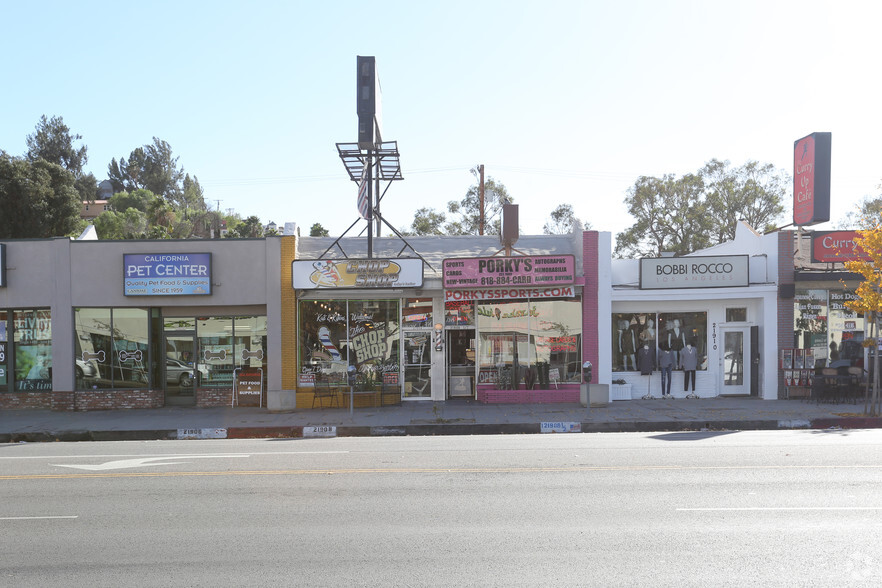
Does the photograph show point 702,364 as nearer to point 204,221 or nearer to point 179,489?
point 179,489

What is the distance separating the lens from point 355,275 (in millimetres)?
17172

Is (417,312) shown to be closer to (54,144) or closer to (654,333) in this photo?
(654,333)

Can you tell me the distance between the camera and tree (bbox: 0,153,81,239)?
37.5 metres

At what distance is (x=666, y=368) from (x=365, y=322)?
8.66 meters

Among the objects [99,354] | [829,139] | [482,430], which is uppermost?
[829,139]

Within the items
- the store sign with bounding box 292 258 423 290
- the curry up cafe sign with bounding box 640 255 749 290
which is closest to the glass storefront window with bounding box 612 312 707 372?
the curry up cafe sign with bounding box 640 255 749 290

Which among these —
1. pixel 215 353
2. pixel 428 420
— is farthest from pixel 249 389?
pixel 428 420

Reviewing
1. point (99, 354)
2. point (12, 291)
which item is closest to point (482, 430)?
point (99, 354)

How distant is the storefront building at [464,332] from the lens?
17.4 metres

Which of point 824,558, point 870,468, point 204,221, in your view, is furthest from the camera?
point 204,221

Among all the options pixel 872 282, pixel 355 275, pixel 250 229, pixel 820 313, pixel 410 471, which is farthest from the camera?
pixel 250 229

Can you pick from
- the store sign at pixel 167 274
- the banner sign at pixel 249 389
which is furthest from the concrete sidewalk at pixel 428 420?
the store sign at pixel 167 274

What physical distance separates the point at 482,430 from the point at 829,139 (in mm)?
13633

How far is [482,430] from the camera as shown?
1428 cm
